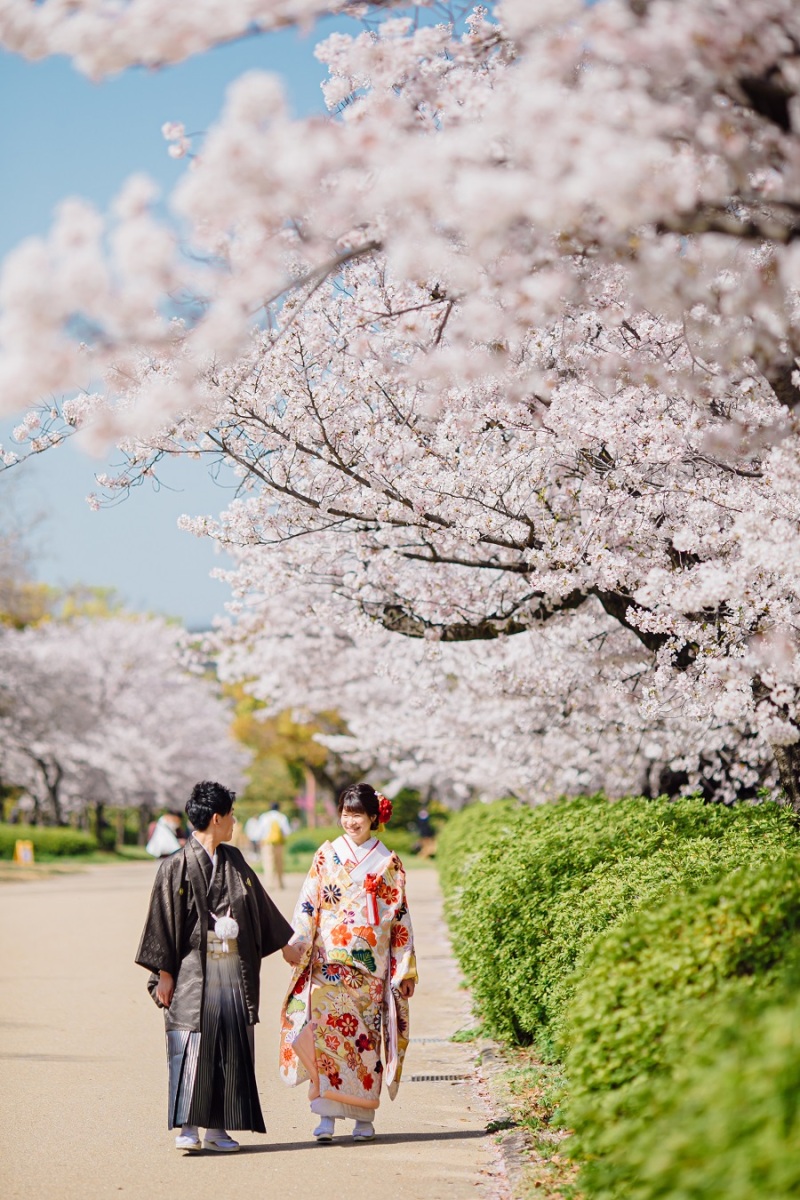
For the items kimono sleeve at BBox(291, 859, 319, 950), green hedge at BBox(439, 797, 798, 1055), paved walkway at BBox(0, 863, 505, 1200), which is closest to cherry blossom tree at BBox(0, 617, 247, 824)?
paved walkway at BBox(0, 863, 505, 1200)

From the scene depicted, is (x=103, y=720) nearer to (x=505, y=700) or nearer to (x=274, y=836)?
(x=274, y=836)

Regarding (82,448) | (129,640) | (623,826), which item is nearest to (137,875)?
(129,640)

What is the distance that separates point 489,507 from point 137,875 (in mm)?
27508

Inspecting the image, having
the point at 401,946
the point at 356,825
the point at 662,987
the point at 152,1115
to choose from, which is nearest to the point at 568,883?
the point at 401,946

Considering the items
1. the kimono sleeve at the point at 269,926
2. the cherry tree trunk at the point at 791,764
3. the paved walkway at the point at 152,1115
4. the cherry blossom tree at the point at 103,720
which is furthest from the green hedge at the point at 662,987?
the cherry blossom tree at the point at 103,720

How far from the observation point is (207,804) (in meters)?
6.21

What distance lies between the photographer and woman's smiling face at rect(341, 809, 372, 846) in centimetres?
658

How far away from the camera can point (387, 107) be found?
4301 millimetres

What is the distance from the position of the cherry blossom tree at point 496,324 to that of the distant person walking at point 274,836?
1262cm

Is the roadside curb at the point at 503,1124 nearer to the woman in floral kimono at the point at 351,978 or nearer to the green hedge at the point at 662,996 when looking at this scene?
the woman in floral kimono at the point at 351,978

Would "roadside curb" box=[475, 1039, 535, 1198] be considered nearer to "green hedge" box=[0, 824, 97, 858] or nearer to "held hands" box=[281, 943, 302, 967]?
"held hands" box=[281, 943, 302, 967]

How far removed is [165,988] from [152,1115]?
1027mm

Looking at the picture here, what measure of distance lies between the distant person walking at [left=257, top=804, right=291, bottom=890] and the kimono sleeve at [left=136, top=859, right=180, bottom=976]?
1592 centimetres

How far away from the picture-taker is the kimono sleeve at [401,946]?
6488mm
